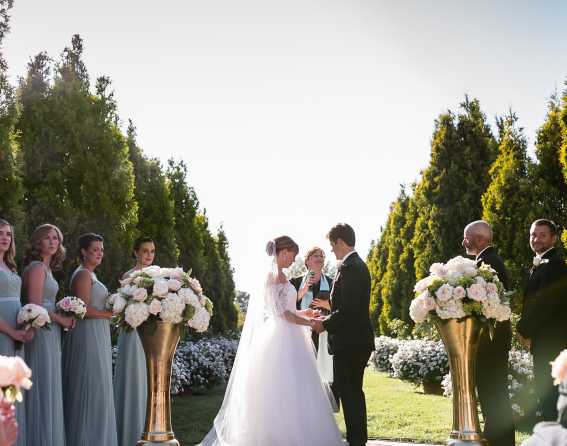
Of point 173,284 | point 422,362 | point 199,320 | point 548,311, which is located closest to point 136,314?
point 173,284

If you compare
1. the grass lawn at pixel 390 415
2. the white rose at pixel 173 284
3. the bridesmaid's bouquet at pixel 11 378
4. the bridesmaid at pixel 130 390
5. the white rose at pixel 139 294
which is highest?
the white rose at pixel 173 284

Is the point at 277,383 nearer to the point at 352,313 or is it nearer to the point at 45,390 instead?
the point at 352,313

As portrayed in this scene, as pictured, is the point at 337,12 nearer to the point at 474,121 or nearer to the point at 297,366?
the point at 297,366

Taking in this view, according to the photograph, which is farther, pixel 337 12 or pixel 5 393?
pixel 337 12

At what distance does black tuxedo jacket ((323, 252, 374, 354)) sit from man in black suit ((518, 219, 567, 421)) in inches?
63.3

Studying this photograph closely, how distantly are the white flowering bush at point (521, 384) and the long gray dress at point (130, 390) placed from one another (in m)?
4.41

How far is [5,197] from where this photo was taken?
1091 centimetres

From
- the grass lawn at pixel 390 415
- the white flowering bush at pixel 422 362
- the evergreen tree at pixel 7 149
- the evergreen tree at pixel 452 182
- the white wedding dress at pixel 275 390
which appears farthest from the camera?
the evergreen tree at pixel 452 182

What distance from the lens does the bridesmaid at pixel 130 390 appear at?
7211mm

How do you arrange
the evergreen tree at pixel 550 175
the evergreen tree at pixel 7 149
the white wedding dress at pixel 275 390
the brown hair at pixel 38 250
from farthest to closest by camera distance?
the evergreen tree at pixel 550 175 < the evergreen tree at pixel 7 149 < the white wedding dress at pixel 275 390 < the brown hair at pixel 38 250

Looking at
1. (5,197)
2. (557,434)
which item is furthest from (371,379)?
(557,434)

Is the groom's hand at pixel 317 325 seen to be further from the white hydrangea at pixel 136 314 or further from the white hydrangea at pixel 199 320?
the white hydrangea at pixel 136 314

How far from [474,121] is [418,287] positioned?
13.4 metres

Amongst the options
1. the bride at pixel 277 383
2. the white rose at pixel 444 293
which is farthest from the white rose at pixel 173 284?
the white rose at pixel 444 293
